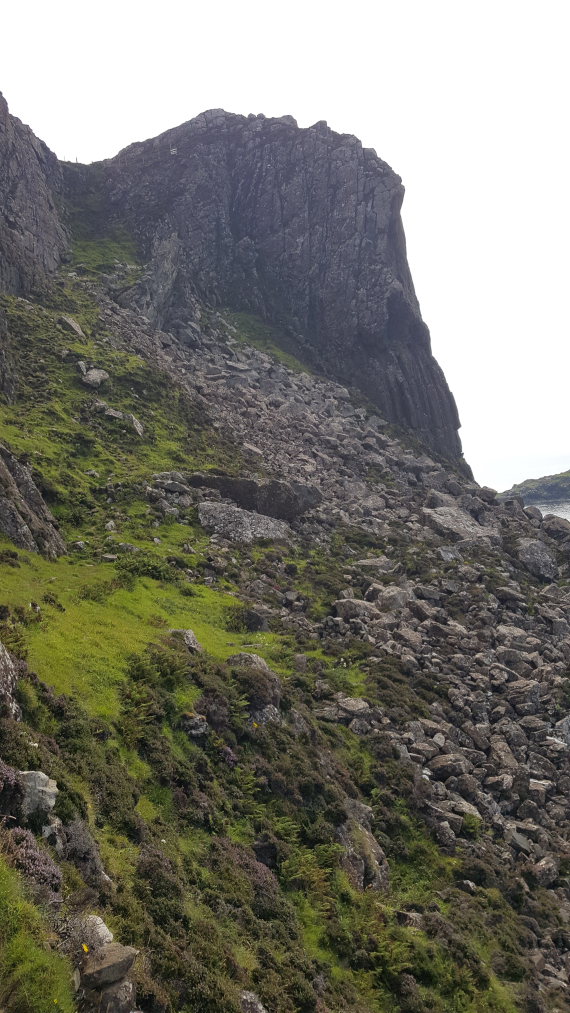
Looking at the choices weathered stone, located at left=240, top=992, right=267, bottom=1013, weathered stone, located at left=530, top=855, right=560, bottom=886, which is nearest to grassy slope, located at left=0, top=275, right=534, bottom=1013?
weathered stone, located at left=240, top=992, right=267, bottom=1013

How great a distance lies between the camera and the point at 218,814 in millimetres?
16312

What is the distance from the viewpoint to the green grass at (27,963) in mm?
7445

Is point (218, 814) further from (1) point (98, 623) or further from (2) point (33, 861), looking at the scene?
(1) point (98, 623)

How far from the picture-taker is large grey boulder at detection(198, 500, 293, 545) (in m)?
46.2

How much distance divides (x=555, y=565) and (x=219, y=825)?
5227cm

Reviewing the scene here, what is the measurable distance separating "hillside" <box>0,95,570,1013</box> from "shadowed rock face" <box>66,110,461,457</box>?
34108 mm

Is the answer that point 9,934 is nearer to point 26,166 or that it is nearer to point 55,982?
point 55,982

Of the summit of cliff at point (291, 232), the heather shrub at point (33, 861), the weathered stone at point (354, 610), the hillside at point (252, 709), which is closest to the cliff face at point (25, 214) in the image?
the hillside at point (252, 709)

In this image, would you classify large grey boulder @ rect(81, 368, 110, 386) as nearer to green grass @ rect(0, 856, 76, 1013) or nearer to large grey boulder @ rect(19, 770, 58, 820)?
large grey boulder @ rect(19, 770, 58, 820)

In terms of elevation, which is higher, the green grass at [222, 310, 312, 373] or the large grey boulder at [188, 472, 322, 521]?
the green grass at [222, 310, 312, 373]

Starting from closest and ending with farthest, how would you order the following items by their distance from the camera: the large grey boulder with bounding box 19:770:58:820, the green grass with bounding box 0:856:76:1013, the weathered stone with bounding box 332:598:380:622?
the green grass with bounding box 0:856:76:1013, the large grey boulder with bounding box 19:770:58:820, the weathered stone with bounding box 332:598:380:622

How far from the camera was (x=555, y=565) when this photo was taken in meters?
58.1

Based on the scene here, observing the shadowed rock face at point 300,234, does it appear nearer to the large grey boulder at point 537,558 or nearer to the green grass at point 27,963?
the large grey boulder at point 537,558

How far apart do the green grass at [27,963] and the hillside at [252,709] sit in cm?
4
